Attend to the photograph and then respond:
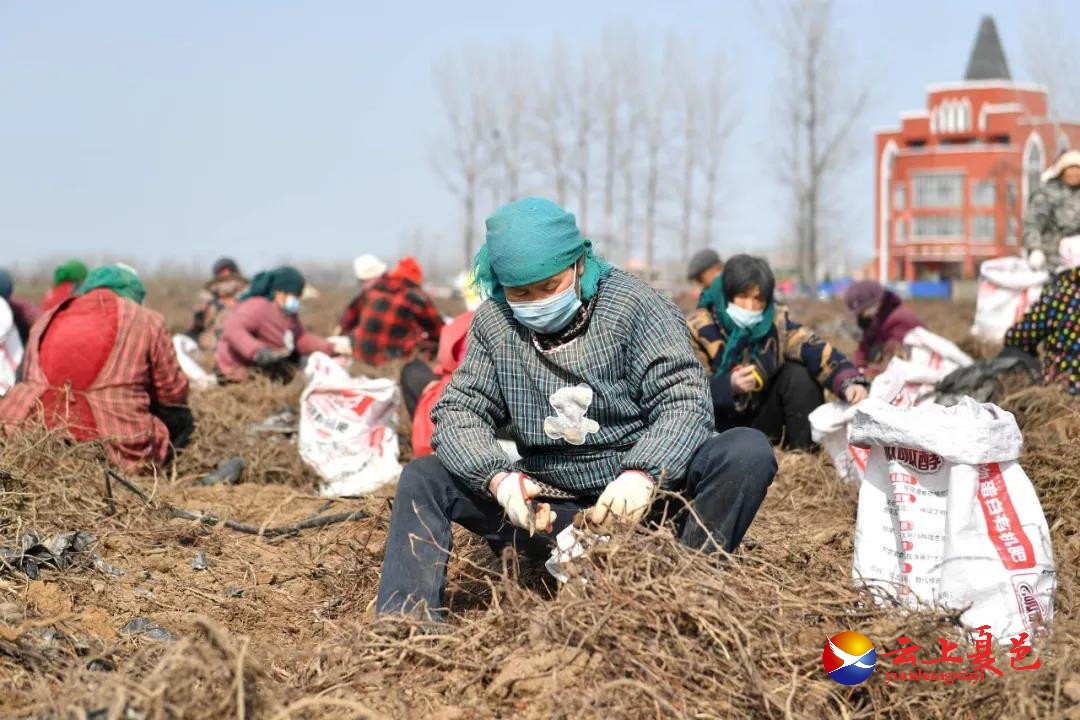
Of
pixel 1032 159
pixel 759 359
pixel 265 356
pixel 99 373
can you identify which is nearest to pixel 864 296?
pixel 759 359

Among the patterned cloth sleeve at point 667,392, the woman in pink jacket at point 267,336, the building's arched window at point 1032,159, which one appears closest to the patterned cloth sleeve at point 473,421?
the patterned cloth sleeve at point 667,392

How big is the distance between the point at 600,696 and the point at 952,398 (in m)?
2.67

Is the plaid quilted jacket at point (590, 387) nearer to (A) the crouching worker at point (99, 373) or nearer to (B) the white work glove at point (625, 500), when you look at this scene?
(B) the white work glove at point (625, 500)

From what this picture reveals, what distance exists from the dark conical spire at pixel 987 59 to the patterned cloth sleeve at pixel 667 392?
60708mm

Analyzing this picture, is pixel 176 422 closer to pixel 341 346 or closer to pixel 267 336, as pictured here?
pixel 341 346

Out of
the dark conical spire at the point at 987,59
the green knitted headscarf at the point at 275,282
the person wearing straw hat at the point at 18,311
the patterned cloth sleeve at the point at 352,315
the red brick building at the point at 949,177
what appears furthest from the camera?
the dark conical spire at the point at 987,59

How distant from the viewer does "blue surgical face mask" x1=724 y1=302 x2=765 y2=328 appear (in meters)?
4.80

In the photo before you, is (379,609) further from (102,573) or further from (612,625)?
(102,573)

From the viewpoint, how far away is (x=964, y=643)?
2637 mm

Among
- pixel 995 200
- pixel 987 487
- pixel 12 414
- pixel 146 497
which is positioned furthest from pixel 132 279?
pixel 995 200

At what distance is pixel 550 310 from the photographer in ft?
9.49

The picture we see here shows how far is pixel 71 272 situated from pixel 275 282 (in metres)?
2.38

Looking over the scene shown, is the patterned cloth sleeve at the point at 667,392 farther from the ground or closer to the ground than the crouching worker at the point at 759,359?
farther from the ground

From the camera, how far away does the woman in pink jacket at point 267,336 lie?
745 centimetres
